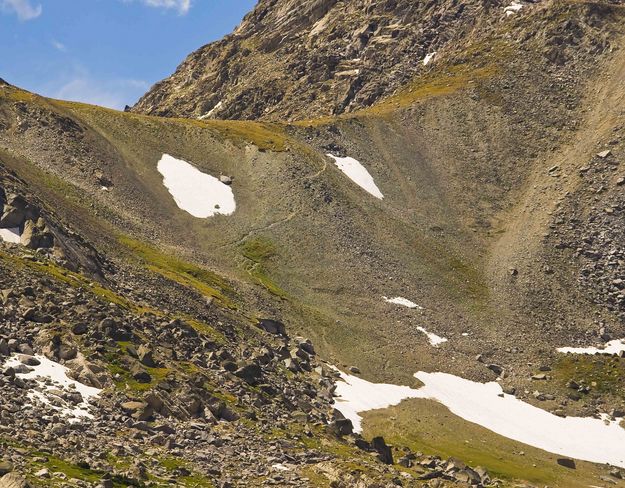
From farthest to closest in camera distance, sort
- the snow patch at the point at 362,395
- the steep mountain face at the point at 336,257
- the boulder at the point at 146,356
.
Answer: the snow patch at the point at 362,395 → the boulder at the point at 146,356 → the steep mountain face at the point at 336,257

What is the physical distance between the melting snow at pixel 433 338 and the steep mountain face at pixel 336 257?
0.78 meters

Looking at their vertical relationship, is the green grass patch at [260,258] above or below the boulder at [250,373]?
above

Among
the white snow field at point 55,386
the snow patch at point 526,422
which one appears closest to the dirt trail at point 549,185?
the snow patch at point 526,422

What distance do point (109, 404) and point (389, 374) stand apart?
43573 millimetres

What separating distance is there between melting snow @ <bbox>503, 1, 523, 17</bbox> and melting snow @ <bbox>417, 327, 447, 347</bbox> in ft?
340

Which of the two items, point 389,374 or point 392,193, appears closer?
point 389,374

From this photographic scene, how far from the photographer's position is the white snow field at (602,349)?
91.9 m

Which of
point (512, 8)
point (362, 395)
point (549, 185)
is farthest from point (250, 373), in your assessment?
point (512, 8)

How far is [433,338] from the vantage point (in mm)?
89000

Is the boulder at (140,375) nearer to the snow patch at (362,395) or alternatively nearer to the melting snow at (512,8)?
the snow patch at (362,395)

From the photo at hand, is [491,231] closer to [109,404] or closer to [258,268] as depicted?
[258,268]

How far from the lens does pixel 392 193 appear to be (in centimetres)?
12056

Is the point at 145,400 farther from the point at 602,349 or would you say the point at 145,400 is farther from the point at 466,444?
the point at 602,349

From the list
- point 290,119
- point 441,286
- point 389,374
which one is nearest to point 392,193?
point 441,286
